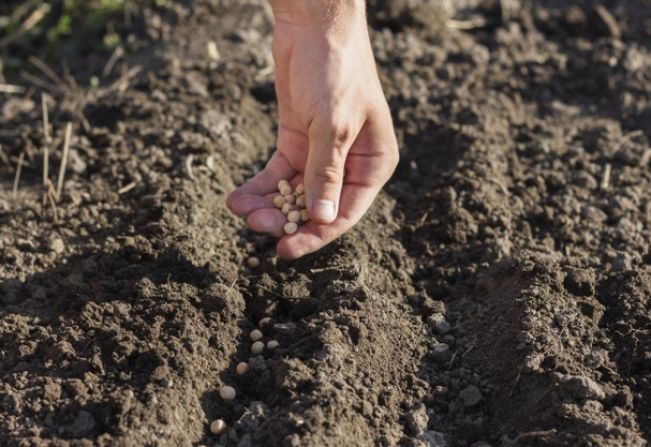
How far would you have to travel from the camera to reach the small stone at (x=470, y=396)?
2.81 metres

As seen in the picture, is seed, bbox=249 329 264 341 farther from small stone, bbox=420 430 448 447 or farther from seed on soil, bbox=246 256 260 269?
small stone, bbox=420 430 448 447

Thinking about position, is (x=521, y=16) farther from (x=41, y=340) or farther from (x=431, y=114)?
(x=41, y=340)

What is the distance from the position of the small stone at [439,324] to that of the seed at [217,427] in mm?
873

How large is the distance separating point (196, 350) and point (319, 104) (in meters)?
0.96

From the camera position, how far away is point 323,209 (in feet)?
9.87

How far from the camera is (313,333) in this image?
2.90 m

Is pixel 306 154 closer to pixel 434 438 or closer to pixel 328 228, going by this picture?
pixel 328 228

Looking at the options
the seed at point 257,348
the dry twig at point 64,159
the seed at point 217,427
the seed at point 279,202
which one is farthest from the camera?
the dry twig at point 64,159

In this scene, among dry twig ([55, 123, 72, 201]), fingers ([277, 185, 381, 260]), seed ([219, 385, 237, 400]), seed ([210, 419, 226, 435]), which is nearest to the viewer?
seed ([210, 419, 226, 435])

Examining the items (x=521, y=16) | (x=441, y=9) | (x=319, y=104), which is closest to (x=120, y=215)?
(x=319, y=104)

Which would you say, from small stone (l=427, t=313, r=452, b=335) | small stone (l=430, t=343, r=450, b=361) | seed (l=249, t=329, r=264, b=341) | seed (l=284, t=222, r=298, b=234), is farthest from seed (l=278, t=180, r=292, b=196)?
small stone (l=430, t=343, r=450, b=361)

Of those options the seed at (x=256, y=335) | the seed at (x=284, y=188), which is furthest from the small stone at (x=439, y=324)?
the seed at (x=284, y=188)

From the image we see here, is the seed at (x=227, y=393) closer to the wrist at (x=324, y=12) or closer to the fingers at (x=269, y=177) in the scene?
the fingers at (x=269, y=177)

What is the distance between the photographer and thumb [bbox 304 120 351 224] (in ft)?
9.78
